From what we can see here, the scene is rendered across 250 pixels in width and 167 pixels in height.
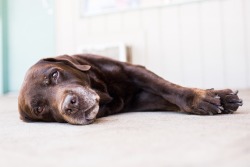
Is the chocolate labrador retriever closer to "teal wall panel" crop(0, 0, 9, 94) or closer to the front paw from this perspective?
the front paw

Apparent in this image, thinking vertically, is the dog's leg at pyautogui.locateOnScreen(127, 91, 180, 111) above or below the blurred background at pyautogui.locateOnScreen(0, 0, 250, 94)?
below

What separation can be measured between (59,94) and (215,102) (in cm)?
67

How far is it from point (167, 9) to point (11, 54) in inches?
101

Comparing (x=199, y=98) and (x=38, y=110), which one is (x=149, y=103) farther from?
(x=38, y=110)

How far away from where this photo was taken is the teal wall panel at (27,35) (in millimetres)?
4801

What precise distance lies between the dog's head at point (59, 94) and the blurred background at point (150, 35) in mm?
2422

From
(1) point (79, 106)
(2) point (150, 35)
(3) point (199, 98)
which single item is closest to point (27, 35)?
(2) point (150, 35)

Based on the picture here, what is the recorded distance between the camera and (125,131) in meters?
1.13

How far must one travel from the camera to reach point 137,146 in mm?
856

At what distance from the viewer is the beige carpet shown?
711 mm

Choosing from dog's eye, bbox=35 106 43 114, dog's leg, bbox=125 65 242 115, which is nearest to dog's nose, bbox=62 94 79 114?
dog's eye, bbox=35 106 43 114

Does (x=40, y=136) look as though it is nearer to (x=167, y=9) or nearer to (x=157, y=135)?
(x=157, y=135)

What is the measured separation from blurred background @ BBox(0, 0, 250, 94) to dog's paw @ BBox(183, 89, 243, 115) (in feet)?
7.80

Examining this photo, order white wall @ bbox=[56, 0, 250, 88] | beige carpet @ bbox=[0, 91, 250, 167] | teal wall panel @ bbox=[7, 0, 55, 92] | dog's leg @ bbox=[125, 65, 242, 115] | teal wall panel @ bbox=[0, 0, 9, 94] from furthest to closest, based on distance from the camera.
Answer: teal wall panel @ bbox=[0, 0, 9, 94] < teal wall panel @ bbox=[7, 0, 55, 92] < white wall @ bbox=[56, 0, 250, 88] < dog's leg @ bbox=[125, 65, 242, 115] < beige carpet @ bbox=[0, 91, 250, 167]
